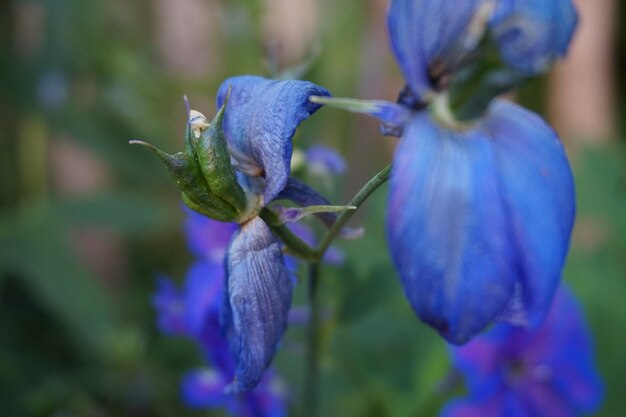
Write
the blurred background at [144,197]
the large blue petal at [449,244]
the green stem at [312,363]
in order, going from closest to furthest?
the large blue petal at [449,244], the green stem at [312,363], the blurred background at [144,197]

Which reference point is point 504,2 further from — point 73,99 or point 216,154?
point 73,99

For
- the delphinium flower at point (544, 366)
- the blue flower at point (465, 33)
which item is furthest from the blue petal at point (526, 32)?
the delphinium flower at point (544, 366)

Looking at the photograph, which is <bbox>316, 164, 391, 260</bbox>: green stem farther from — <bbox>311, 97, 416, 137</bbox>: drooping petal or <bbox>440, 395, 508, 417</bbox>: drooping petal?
<bbox>440, 395, 508, 417</bbox>: drooping petal

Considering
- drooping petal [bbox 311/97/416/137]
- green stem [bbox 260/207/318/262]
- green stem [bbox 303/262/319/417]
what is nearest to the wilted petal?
green stem [bbox 303/262/319/417]

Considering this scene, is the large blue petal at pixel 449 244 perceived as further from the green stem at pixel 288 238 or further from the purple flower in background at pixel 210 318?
the purple flower in background at pixel 210 318

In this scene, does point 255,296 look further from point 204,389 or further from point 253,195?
point 204,389

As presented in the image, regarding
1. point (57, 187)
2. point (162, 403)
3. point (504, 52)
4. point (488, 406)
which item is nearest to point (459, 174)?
point (504, 52)
